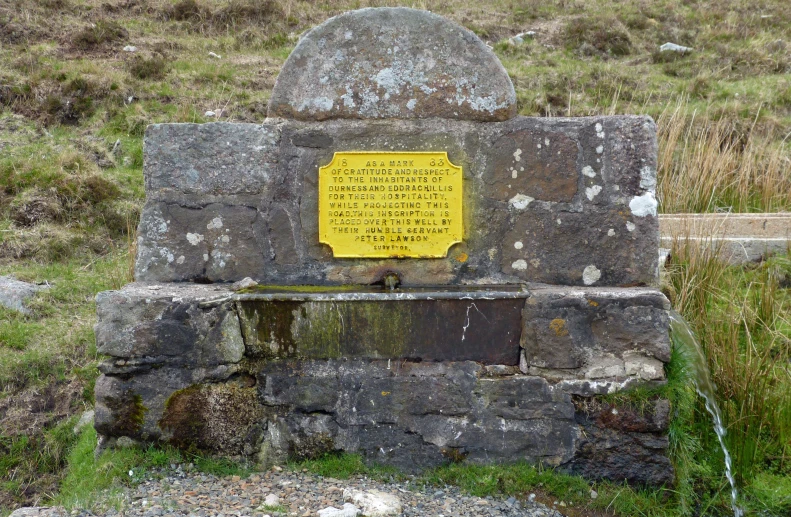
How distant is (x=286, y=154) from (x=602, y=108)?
5.90 meters

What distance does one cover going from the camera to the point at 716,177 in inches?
225

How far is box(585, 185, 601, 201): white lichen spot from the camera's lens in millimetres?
3141

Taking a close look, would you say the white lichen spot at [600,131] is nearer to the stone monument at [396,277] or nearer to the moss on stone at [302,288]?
the stone monument at [396,277]

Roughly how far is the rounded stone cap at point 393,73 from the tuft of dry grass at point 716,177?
2918 mm

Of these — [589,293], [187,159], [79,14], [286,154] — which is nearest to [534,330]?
[589,293]

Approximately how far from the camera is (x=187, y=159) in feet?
10.7

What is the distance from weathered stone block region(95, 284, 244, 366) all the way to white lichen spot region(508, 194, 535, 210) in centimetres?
137

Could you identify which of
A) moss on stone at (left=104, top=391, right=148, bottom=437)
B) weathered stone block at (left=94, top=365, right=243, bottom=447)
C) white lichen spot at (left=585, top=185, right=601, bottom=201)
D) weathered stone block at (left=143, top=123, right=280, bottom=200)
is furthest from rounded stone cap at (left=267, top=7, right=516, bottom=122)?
moss on stone at (left=104, top=391, right=148, bottom=437)

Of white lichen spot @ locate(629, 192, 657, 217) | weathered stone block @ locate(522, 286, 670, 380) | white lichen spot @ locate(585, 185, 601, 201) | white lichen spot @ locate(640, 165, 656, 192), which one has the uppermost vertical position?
white lichen spot @ locate(640, 165, 656, 192)

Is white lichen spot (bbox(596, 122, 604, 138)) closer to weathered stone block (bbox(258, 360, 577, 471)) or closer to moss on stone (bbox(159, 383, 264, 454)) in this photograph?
weathered stone block (bbox(258, 360, 577, 471))

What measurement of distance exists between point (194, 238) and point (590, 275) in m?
Result: 1.88

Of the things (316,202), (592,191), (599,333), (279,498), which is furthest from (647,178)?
(279,498)

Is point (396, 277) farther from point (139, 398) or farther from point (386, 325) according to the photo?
point (139, 398)

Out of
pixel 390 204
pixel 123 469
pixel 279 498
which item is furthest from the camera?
pixel 390 204
